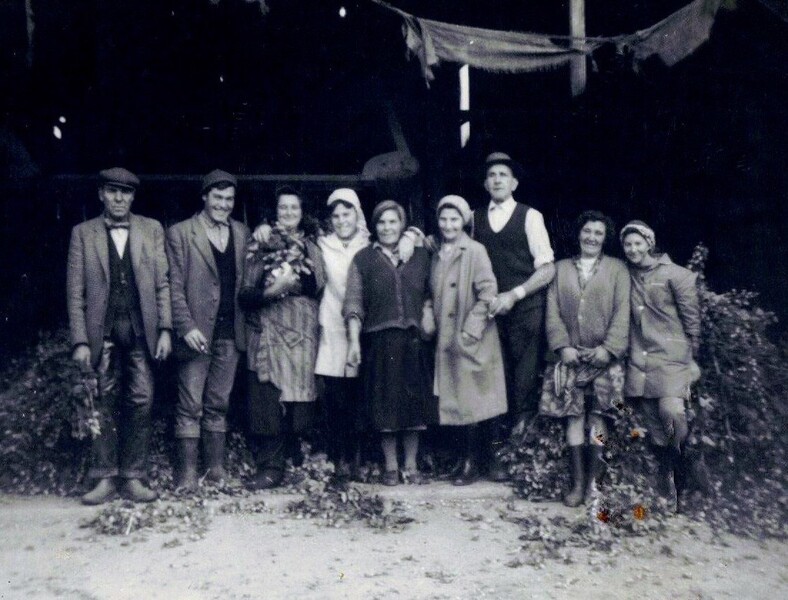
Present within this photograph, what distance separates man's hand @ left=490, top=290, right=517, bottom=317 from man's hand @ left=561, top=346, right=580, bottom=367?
472 mm

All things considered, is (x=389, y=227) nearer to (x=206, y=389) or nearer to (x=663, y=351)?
(x=206, y=389)

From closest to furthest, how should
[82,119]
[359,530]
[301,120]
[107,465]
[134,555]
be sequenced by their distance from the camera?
[134,555], [359,530], [107,465], [82,119], [301,120]

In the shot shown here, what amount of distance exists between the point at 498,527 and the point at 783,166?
4.12m

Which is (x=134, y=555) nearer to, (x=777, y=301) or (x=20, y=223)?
(x=20, y=223)

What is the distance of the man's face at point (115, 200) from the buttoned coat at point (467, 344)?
2.21m

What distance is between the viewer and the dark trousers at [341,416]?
6.16 meters

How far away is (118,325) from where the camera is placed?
5750 mm

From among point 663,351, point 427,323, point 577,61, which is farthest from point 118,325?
point 577,61

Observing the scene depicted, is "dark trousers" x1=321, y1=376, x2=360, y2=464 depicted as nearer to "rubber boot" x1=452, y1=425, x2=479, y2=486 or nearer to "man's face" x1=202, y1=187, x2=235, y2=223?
"rubber boot" x1=452, y1=425, x2=479, y2=486

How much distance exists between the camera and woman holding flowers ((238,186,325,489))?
5.96 m

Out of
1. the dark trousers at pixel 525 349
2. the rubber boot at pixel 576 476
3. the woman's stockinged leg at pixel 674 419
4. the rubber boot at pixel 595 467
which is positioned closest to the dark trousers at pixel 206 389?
the dark trousers at pixel 525 349

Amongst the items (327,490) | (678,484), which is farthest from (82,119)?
(678,484)

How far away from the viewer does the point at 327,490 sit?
5.76 m

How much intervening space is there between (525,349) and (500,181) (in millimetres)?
1205
